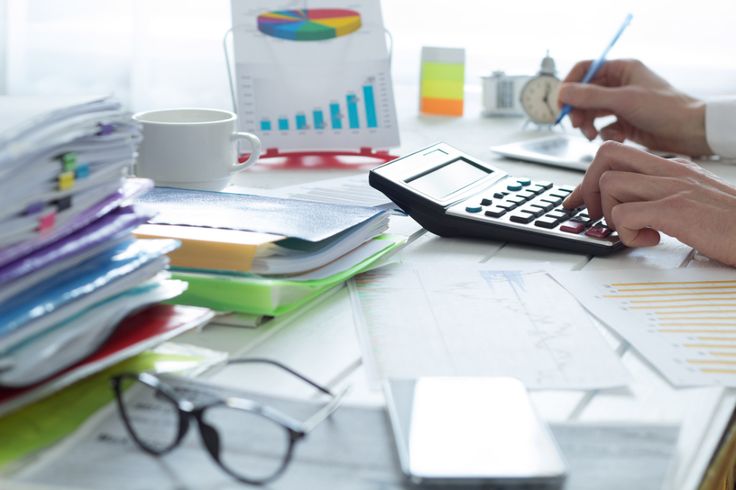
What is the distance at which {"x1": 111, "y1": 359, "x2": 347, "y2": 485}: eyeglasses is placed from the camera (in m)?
0.49

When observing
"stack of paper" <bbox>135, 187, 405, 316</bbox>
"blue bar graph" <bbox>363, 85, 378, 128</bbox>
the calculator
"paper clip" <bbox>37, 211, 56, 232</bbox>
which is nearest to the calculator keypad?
the calculator

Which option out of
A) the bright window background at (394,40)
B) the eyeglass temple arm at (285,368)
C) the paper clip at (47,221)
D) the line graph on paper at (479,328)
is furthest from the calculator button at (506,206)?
the bright window background at (394,40)

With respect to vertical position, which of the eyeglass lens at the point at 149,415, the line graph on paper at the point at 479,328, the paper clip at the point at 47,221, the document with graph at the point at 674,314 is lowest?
the document with graph at the point at 674,314

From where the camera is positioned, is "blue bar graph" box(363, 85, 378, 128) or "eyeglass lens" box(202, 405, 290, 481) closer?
"eyeglass lens" box(202, 405, 290, 481)

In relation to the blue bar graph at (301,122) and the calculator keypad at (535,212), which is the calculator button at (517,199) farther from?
the blue bar graph at (301,122)

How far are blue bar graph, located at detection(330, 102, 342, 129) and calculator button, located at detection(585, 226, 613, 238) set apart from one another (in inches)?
20.1

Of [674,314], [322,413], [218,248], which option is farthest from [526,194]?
[322,413]

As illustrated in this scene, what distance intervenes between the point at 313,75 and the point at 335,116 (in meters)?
0.07

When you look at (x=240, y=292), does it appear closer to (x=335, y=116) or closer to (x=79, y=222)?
(x=79, y=222)

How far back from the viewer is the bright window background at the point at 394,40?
79.4 inches

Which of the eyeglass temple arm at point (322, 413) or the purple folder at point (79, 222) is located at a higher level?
the purple folder at point (79, 222)

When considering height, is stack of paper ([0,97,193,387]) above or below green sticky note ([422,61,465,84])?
above

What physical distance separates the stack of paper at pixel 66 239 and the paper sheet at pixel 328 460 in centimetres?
5

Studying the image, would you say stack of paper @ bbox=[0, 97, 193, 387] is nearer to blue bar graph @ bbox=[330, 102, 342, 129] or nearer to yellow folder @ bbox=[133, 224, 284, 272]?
yellow folder @ bbox=[133, 224, 284, 272]
